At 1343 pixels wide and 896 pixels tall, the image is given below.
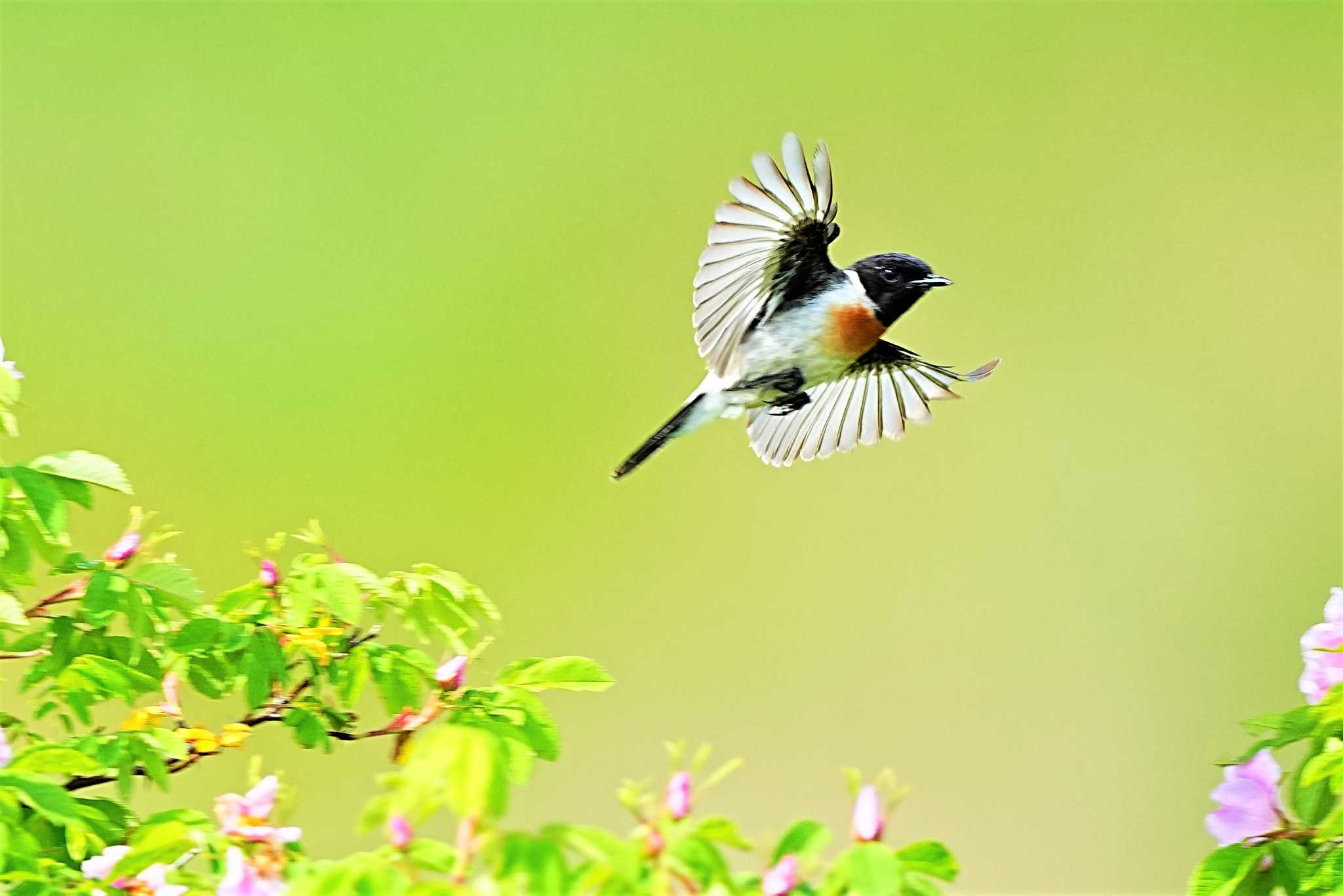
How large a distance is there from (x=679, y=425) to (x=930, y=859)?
3.02 feet

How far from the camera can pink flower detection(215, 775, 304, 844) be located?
653 millimetres

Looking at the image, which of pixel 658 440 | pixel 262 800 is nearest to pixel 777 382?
pixel 658 440

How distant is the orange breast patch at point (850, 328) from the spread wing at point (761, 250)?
5 centimetres

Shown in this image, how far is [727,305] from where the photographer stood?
1460 millimetres

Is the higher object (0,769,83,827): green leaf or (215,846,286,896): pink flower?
(0,769,83,827): green leaf

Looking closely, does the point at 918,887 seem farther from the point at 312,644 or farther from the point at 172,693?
the point at 172,693

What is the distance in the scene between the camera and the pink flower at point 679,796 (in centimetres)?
59

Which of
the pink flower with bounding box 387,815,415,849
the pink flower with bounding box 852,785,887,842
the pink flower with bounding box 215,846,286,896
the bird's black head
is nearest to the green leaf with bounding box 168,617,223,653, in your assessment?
the pink flower with bounding box 215,846,286,896

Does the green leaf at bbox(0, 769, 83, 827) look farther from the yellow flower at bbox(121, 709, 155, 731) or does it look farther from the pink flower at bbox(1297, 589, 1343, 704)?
the pink flower at bbox(1297, 589, 1343, 704)

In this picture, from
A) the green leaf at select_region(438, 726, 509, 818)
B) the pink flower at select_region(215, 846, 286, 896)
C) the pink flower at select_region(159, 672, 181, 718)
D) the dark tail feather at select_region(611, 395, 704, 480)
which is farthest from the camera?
the dark tail feather at select_region(611, 395, 704, 480)

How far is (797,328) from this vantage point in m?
1.46

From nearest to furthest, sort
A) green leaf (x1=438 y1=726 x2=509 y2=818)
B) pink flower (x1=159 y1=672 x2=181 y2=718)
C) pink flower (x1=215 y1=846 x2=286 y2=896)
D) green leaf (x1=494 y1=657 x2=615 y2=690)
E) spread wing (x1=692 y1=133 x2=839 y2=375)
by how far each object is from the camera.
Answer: green leaf (x1=438 y1=726 x2=509 y2=818) → pink flower (x1=215 y1=846 x2=286 y2=896) → green leaf (x1=494 y1=657 x2=615 y2=690) → pink flower (x1=159 y1=672 x2=181 y2=718) → spread wing (x1=692 y1=133 x2=839 y2=375)

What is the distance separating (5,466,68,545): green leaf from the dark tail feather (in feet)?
2.12

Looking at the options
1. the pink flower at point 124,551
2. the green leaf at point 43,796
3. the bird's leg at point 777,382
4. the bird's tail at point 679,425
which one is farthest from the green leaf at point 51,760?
the bird's leg at point 777,382
